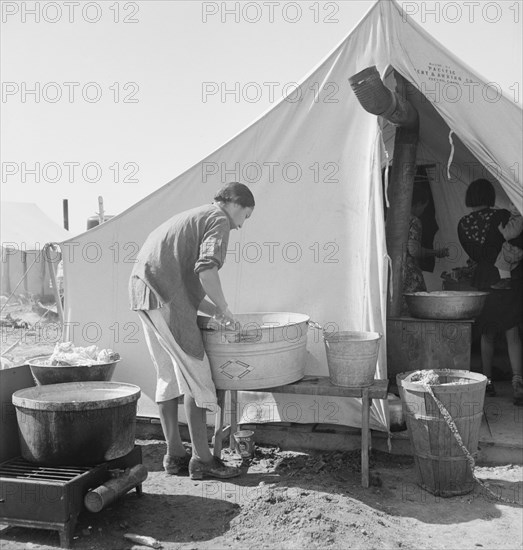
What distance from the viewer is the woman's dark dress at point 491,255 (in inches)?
218

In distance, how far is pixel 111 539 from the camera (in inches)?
130

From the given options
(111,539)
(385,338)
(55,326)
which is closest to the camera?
(111,539)

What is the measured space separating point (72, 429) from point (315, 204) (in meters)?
2.46

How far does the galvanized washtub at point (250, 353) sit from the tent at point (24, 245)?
12704 mm

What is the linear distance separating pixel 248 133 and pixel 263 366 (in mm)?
1886

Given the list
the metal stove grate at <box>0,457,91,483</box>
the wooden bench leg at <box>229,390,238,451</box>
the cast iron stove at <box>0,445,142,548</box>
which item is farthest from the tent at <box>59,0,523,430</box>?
the cast iron stove at <box>0,445,142,548</box>

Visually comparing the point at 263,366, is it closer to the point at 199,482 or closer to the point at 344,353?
the point at 344,353

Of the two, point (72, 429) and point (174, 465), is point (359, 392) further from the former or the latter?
point (72, 429)

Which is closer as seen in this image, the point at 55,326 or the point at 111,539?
the point at 111,539

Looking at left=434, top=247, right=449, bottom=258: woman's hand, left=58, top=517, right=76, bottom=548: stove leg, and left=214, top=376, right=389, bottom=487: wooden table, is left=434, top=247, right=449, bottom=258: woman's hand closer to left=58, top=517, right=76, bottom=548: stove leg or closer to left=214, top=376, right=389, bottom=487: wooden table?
left=214, top=376, right=389, bottom=487: wooden table

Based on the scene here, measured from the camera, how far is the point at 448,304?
15.6ft

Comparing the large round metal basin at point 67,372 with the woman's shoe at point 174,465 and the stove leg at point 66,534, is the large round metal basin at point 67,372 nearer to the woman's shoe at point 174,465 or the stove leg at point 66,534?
the woman's shoe at point 174,465

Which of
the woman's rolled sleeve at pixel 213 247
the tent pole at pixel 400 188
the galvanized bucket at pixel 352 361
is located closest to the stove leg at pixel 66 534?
the woman's rolled sleeve at pixel 213 247

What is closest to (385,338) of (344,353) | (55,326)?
(344,353)
